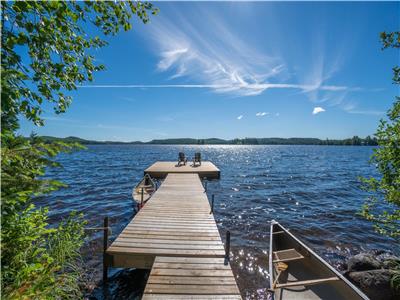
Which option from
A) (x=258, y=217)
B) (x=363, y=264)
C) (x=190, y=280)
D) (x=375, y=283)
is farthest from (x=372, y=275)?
(x=258, y=217)

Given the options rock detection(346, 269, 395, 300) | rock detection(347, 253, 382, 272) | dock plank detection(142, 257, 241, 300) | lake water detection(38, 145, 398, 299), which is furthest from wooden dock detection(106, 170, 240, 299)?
rock detection(347, 253, 382, 272)

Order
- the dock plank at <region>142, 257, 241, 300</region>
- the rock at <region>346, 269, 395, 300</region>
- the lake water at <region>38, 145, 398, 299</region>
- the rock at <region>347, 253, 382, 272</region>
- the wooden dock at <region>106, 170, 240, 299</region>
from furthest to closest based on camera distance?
1. the lake water at <region>38, 145, 398, 299</region>
2. the rock at <region>347, 253, 382, 272</region>
3. the rock at <region>346, 269, 395, 300</region>
4. the wooden dock at <region>106, 170, 240, 299</region>
5. the dock plank at <region>142, 257, 241, 300</region>

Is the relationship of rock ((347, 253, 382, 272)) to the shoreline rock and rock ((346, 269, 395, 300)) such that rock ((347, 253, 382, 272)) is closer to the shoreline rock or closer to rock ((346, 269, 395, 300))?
the shoreline rock

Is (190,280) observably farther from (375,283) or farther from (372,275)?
(372,275)

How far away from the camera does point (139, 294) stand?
519cm

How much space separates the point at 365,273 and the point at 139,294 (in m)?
6.06

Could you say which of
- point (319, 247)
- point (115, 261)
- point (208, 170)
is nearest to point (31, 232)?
point (115, 261)

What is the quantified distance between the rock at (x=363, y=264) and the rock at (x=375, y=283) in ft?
1.16

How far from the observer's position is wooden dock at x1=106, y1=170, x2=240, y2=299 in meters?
3.63

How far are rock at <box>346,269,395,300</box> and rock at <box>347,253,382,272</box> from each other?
0.35m

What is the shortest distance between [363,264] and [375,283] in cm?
77

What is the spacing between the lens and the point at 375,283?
5.28 m

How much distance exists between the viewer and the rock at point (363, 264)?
19.5ft

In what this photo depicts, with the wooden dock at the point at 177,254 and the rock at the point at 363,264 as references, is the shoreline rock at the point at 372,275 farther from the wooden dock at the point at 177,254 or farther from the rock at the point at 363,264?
the wooden dock at the point at 177,254
